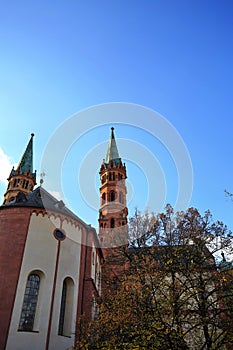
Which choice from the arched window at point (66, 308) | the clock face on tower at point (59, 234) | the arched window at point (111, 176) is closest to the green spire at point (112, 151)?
the arched window at point (111, 176)

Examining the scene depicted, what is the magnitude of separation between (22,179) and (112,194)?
16.8 meters

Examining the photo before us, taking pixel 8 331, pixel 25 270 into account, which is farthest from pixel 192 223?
pixel 8 331

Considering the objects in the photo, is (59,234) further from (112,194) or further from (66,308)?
(112,194)

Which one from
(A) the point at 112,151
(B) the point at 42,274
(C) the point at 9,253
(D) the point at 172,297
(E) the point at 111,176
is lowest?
(D) the point at 172,297

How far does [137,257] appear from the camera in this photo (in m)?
17.7

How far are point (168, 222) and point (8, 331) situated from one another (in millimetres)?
11056

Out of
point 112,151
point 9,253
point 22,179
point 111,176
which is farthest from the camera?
point 112,151

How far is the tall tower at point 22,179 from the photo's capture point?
47.5 m

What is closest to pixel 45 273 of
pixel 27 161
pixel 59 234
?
pixel 59 234

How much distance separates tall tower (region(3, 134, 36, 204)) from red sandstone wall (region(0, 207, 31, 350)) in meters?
28.1

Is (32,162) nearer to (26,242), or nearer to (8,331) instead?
(26,242)

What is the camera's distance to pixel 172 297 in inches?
490

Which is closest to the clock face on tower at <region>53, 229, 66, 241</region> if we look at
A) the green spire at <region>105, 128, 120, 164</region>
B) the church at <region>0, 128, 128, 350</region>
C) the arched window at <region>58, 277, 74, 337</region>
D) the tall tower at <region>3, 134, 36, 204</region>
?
the church at <region>0, 128, 128, 350</region>

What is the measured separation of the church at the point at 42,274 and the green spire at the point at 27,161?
29.4 meters
